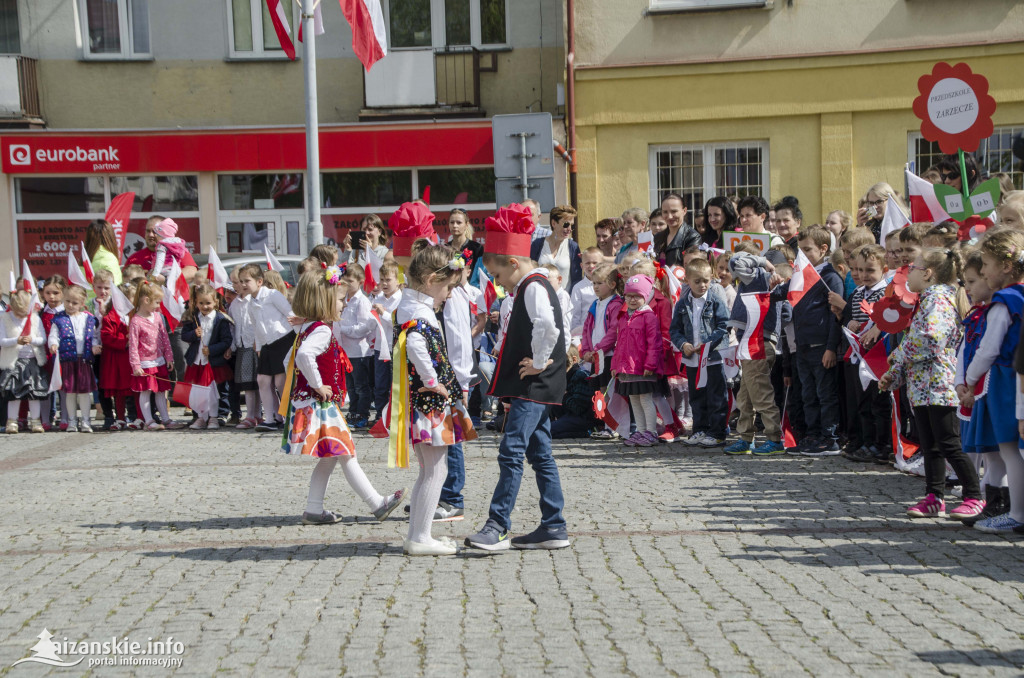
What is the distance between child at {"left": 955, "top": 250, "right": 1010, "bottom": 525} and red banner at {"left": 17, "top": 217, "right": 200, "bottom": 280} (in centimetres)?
1805

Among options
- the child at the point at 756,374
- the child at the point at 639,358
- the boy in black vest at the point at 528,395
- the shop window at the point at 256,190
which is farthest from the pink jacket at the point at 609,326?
the shop window at the point at 256,190

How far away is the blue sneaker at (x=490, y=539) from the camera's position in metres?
6.50

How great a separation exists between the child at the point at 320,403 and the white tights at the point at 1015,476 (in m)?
3.67

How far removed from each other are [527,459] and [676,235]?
6.72m

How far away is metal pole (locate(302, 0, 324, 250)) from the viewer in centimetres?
1655

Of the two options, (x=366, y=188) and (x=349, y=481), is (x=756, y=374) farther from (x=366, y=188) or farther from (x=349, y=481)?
(x=366, y=188)

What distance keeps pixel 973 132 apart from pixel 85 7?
18.4m

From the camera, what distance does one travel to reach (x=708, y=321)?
10.7m

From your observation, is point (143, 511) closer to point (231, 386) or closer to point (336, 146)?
point (231, 386)

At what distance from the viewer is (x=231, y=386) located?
13.7 m

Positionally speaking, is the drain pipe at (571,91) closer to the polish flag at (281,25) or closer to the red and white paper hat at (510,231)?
the polish flag at (281,25)

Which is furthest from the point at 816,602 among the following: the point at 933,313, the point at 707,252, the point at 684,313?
the point at 707,252
